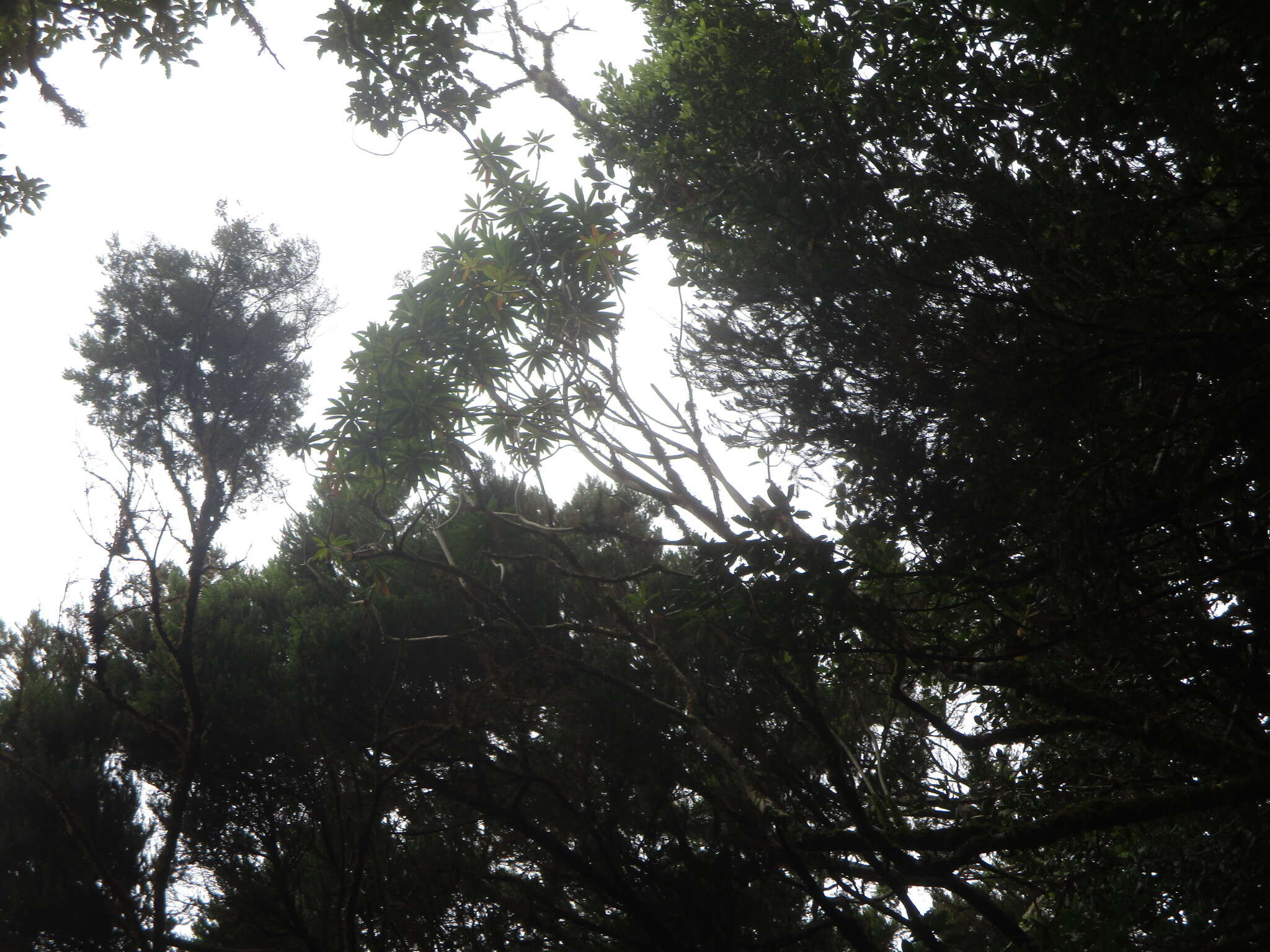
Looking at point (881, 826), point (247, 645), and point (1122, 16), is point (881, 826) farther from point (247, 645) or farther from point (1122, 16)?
point (247, 645)

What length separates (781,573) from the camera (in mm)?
3525

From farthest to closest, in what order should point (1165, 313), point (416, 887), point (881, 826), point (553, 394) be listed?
point (553, 394) < point (416, 887) < point (881, 826) < point (1165, 313)

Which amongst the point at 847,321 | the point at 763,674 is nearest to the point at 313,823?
the point at 763,674

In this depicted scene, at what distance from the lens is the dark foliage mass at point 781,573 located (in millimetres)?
3014

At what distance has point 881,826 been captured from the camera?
12.6 ft

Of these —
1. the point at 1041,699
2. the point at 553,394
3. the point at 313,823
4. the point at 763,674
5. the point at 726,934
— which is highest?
the point at 553,394

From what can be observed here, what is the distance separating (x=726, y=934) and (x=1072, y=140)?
4996mm

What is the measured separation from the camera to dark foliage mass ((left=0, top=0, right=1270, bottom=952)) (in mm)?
3014

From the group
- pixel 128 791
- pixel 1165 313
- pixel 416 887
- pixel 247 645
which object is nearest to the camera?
pixel 1165 313

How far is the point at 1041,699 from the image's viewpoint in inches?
142

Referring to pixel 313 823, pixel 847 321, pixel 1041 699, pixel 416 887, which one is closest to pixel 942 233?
pixel 847 321

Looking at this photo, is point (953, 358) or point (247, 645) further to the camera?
point (247, 645)

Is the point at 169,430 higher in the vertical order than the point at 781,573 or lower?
higher

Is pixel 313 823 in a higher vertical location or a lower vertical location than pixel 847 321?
lower
